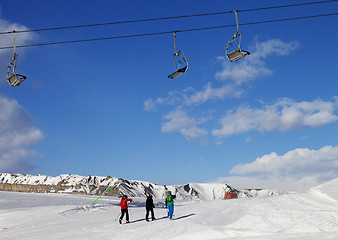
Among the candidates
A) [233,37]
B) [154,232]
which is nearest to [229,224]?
[154,232]

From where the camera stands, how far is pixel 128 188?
59.9 m

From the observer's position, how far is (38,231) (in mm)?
16750

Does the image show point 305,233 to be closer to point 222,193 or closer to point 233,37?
point 233,37

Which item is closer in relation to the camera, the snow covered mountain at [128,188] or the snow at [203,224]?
the snow at [203,224]

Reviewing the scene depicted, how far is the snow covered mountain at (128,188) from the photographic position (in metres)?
60.4

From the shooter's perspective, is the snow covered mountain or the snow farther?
the snow covered mountain

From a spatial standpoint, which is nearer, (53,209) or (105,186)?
(53,209)

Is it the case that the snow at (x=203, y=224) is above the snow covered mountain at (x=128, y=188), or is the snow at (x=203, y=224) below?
below

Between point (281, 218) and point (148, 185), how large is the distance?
47.3 metres

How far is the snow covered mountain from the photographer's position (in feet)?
198

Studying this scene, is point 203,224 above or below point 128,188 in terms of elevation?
below

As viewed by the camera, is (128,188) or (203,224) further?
(128,188)

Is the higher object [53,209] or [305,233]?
[53,209]

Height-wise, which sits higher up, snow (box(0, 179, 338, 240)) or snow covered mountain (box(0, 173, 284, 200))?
snow covered mountain (box(0, 173, 284, 200))
